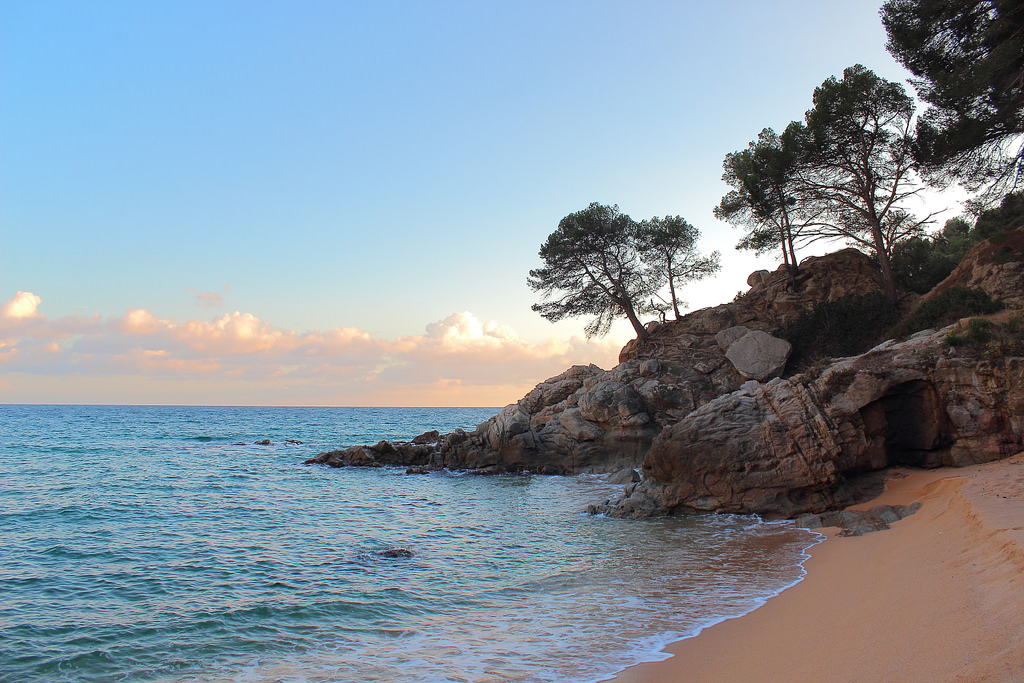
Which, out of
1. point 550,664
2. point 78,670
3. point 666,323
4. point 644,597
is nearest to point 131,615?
point 78,670

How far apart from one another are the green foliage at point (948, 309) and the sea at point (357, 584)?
463 inches

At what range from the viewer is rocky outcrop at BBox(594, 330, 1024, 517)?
51.4 ft

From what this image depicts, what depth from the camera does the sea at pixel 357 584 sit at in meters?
8.30

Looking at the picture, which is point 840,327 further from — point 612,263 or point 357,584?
point 357,584

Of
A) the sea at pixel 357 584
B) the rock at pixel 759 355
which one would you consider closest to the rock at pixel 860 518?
the sea at pixel 357 584

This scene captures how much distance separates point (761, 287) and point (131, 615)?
36.1m

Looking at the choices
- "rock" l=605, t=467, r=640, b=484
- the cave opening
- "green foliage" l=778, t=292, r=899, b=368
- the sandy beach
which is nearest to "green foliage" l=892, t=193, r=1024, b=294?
"green foliage" l=778, t=292, r=899, b=368

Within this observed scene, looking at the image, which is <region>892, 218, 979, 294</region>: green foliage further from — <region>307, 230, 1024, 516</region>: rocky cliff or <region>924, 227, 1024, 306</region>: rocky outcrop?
<region>307, 230, 1024, 516</region>: rocky cliff

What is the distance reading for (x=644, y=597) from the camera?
412 inches

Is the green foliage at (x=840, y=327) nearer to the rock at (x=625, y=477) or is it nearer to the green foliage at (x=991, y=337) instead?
the green foliage at (x=991, y=337)

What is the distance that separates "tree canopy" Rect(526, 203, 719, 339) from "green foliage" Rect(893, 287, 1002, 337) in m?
18.4

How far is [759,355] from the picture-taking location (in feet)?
106

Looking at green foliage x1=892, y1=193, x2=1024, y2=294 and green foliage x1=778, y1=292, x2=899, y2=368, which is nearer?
green foliage x1=892, y1=193, x2=1024, y2=294

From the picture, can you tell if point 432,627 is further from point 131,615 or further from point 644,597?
point 131,615
